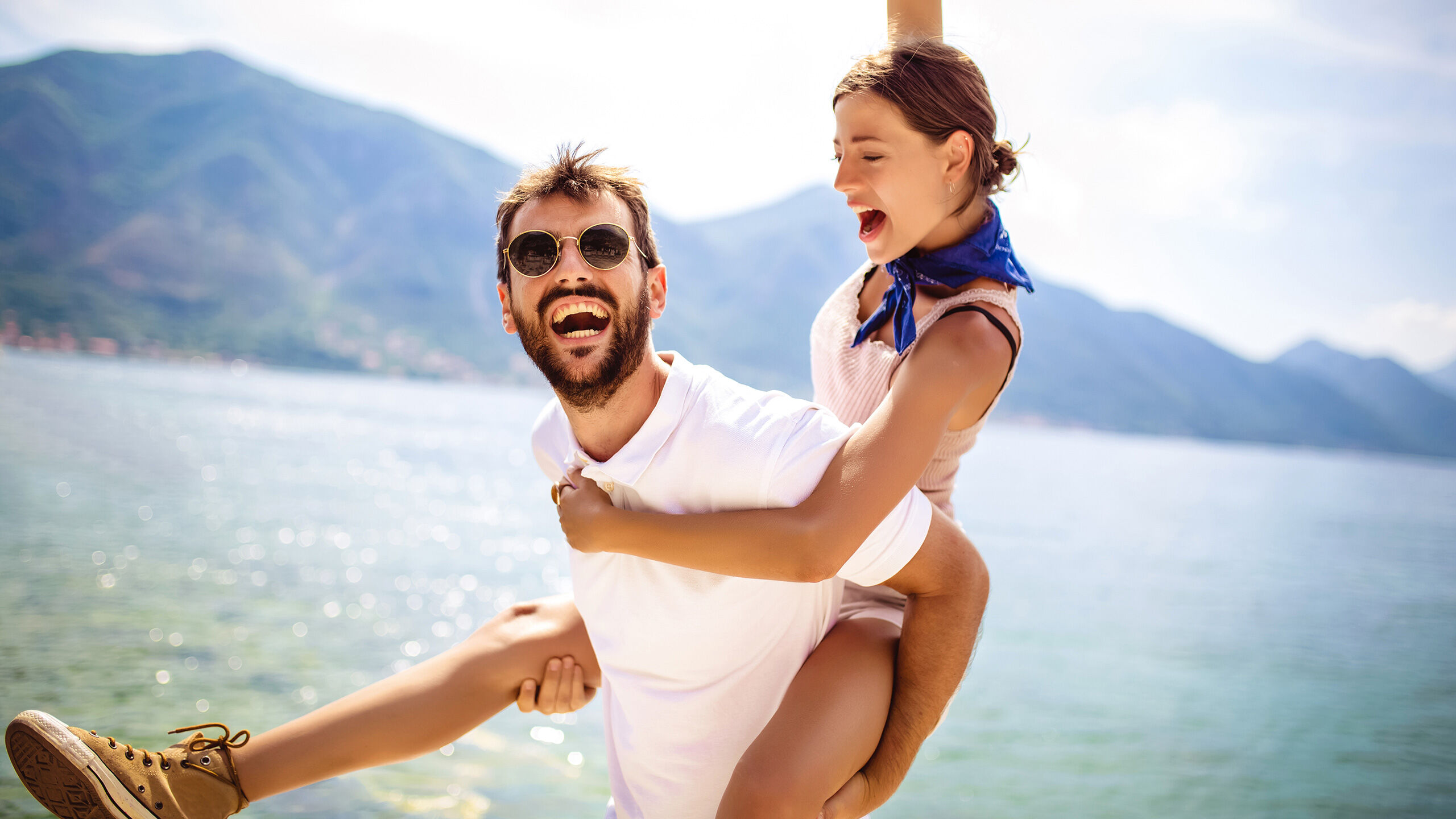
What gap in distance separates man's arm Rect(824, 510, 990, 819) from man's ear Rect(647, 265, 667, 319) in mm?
1094

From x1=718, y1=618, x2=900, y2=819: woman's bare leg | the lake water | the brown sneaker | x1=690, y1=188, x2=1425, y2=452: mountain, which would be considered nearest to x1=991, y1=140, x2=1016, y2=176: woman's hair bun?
x1=718, y1=618, x2=900, y2=819: woman's bare leg

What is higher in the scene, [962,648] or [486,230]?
[486,230]

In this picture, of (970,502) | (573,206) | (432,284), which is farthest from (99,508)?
(432,284)

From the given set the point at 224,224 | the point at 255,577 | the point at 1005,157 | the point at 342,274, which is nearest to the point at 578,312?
the point at 1005,157

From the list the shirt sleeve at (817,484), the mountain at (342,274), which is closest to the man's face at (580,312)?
the shirt sleeve at (817,484)

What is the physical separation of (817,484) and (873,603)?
81 centimetres

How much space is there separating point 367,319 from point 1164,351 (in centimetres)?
15809

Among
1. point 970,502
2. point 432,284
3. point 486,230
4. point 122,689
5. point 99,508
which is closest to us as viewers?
point 122,689

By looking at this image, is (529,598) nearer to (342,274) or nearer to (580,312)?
(580,312)

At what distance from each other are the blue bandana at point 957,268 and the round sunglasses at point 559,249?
0.90m

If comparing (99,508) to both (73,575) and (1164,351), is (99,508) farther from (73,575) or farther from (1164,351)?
(1164,351)

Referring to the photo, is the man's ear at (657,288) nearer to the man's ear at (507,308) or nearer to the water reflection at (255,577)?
the man's ear at (507,308)

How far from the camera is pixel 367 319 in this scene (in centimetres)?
13612

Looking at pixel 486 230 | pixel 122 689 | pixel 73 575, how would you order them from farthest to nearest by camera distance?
1. pixel 486 230
2. pixel 73 575
3. pixel 122 689
